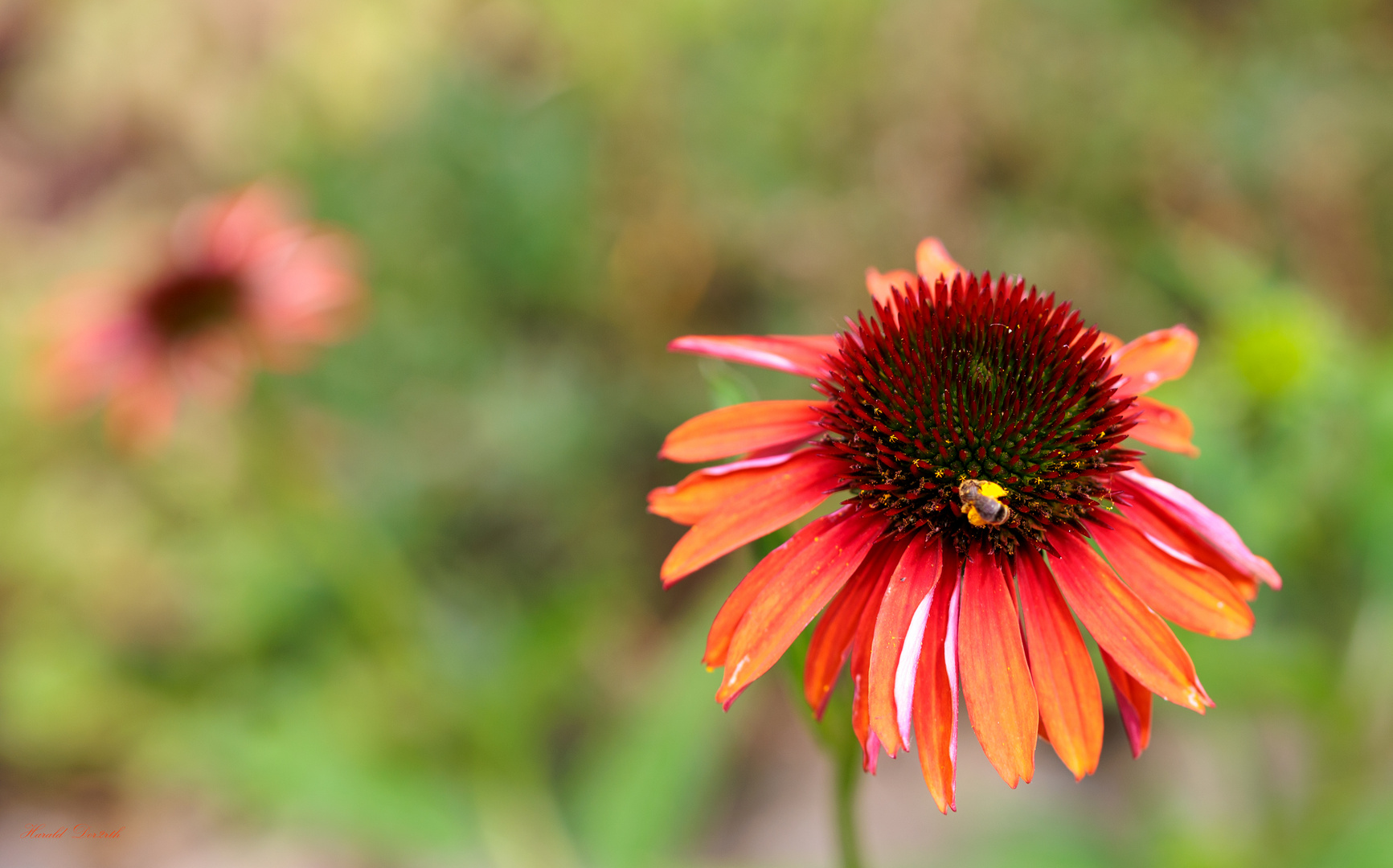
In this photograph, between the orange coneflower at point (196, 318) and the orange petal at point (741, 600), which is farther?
the orange coneflower at point (196, 318)

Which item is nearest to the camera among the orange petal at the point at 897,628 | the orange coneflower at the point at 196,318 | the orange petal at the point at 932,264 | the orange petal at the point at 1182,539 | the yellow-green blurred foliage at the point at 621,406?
the orange petal at the point at 897,628

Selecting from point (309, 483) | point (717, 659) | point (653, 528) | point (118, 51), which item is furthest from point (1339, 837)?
point (118, 51)

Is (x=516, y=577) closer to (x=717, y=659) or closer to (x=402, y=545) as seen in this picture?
(x=402, y=545)

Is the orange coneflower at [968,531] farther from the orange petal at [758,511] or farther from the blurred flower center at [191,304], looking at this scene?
the blurred flower center at [191,304]

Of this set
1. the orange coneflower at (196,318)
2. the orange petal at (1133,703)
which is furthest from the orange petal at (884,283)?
the orange coneflower at (196,318)

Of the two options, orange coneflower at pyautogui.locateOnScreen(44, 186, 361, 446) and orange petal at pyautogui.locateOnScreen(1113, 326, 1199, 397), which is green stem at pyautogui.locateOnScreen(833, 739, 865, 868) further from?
orange coneflower at pyautogui.locateOnScreen(44, 186, 361, 446)

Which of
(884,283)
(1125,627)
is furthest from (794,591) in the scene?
(884,283)
